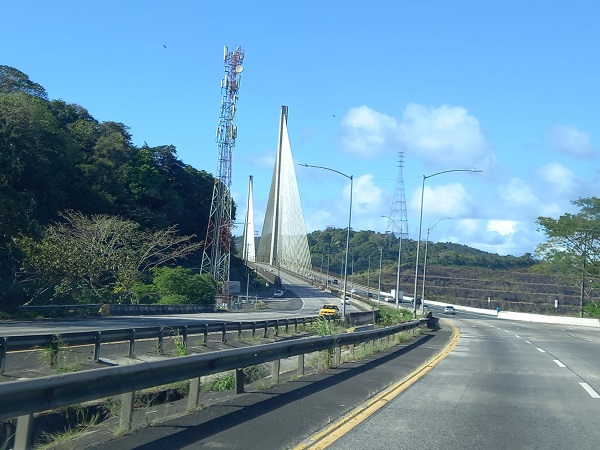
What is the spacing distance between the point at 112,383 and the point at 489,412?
624 centimetres

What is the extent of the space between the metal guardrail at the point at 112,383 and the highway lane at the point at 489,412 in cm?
223

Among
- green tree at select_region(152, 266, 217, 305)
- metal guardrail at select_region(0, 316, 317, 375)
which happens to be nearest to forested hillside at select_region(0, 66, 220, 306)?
green tree at select_region(152, 266, 217, 305)

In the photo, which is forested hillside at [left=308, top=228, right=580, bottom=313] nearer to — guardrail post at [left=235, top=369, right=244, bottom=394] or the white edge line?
the white edge line

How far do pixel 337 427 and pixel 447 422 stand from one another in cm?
182

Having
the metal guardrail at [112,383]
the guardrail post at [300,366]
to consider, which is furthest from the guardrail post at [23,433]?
the guardrail post at [300,366]

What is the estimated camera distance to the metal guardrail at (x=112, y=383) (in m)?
6.55

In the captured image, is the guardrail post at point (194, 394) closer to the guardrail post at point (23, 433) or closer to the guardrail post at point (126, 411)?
the guardrail post at point (126, 411)

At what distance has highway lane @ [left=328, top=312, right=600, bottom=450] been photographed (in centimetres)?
892

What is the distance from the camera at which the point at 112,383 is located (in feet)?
25.7

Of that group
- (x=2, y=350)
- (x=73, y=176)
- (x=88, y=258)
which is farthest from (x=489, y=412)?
(x=73, y=176)

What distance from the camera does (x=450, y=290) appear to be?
423 feet

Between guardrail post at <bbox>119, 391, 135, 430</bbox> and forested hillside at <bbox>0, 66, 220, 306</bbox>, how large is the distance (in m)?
26.8

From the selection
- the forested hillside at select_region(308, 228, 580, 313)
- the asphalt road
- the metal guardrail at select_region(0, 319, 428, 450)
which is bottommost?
the asphalt road

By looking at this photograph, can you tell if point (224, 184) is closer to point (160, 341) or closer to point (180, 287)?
point (180, 287)
